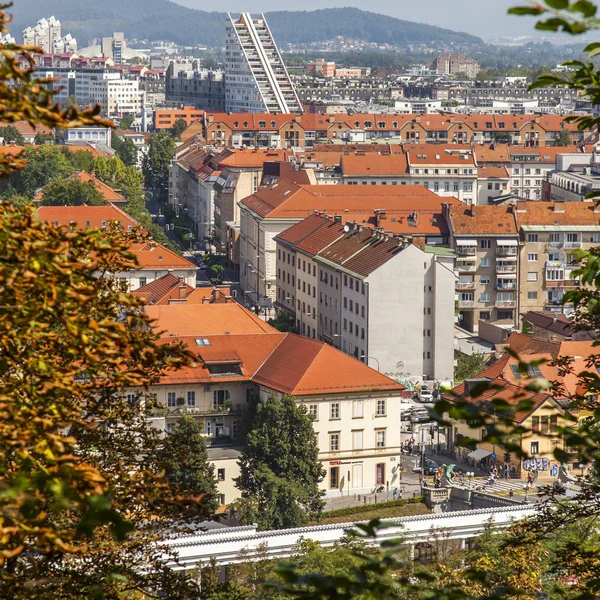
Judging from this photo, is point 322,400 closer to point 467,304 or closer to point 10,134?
point 467,304

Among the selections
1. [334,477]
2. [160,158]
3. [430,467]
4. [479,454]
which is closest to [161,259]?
[479,454]

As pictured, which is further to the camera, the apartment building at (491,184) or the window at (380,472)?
the apartment building at (491,184)

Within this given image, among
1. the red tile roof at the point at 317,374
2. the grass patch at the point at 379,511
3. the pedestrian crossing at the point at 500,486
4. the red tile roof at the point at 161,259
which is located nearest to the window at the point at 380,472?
the grass patch at the point at 379,511

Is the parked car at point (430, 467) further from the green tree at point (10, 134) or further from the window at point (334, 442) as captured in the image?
the green tree at point (10, 134)

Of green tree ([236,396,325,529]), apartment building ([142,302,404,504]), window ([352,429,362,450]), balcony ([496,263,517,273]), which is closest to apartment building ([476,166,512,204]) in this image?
balcony ([496,263,517,273])

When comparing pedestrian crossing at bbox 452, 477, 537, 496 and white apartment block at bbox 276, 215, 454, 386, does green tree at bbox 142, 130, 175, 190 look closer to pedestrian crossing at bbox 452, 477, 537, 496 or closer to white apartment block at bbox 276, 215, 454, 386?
white apartment block at bbox 276, 215, 454, 386
